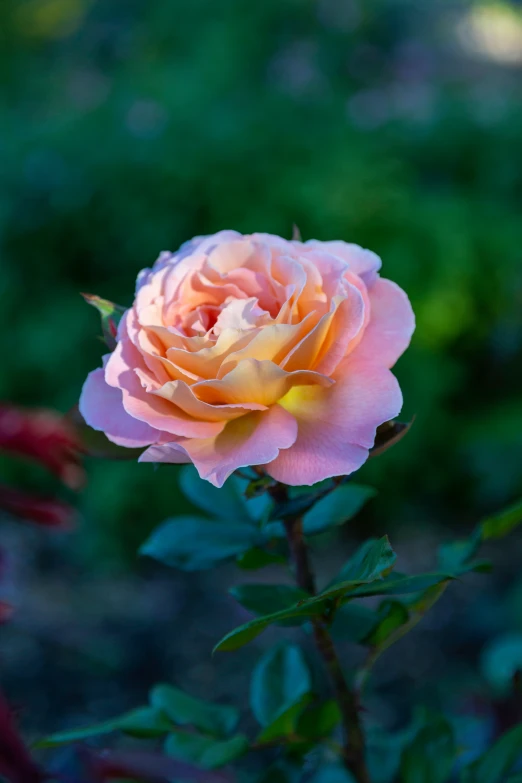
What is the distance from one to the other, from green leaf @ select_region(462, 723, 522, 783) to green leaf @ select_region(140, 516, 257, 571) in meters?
0.32

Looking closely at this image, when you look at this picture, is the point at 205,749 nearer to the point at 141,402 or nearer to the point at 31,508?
the point at 31,508

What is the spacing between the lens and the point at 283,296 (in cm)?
61

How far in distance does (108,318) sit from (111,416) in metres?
0.09

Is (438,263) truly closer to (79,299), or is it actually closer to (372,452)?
(79,299)

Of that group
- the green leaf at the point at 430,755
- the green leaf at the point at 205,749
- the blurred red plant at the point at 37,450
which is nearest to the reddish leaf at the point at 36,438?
the blurred red plant at the point at 37,450

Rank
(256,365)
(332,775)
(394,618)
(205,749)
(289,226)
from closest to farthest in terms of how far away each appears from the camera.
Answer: (256,365) → (394,618) → (205,749) → (332,775) → (289,226)

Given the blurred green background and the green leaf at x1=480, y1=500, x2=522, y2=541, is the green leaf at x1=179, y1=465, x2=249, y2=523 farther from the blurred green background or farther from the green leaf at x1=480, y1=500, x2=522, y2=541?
the blurred green background

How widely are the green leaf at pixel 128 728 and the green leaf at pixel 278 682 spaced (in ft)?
0.45

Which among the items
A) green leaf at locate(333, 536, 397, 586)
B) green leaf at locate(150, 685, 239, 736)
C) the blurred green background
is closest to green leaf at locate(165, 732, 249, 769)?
green leaf at locate(150, 685, 239, 736)

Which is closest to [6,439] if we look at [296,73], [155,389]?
[155,389]

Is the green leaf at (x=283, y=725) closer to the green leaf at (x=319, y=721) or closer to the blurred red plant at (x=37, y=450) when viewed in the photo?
the green leaf at (x=319, y=721)

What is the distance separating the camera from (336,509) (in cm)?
79

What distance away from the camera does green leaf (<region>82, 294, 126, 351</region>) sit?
0.64 meters

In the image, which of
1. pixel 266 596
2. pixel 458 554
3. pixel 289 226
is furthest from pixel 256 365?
pixel 289 226
